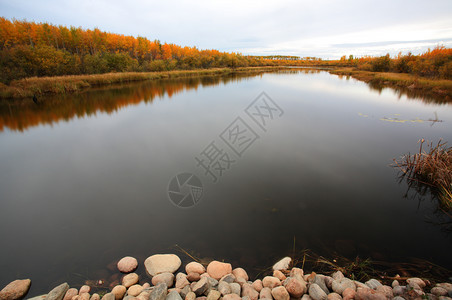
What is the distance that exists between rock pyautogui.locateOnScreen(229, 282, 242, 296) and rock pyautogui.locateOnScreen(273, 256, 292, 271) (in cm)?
67

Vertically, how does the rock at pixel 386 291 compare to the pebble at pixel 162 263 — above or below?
above

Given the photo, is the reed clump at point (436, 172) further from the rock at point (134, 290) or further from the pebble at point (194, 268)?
the rock at point (134, 290)

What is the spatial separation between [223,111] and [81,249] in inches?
395

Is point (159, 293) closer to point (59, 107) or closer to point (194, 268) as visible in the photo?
point (194, 268)

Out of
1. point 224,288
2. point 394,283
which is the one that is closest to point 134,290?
point 224,288

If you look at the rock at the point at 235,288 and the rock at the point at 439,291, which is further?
the rock at the point at 235,288

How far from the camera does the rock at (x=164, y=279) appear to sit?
262 centimetres

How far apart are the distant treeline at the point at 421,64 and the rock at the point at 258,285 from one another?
26147 mm

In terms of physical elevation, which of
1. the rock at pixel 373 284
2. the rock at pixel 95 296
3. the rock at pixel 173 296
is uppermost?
the rock at pixel 173 296

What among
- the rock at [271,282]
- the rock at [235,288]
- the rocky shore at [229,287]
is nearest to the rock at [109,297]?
the rocky shore at [229,287]

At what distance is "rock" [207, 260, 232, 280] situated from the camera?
273cm

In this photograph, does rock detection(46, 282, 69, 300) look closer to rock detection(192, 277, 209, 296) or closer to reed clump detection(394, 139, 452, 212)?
rock detection(192, 277, 209, 296)

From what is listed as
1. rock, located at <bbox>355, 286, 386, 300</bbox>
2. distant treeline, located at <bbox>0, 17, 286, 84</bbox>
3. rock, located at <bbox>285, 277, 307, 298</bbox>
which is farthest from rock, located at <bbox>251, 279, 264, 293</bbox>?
distant treeline, located at <bbox>0, 17, 286, 84</bbox>

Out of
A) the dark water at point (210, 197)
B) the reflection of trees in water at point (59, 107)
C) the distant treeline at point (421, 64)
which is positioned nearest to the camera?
the dark water at point (210, 197)
